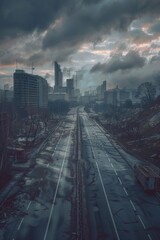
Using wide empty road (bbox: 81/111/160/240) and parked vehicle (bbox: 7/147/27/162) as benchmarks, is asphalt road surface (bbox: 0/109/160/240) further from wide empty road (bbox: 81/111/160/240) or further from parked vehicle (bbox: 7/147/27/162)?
parked vehicle (bbox: 7/147/27/162)

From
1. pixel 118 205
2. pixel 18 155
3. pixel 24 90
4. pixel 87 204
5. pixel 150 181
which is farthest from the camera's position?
pixel 24 90

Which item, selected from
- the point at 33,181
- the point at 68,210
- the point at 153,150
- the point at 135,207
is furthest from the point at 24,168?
the point at 153,150

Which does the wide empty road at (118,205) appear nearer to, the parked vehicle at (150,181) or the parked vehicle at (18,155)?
the parked vehicle at (150,181)

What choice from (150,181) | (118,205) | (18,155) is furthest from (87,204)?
(18,155)

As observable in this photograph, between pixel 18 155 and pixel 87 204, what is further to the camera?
pixel 18 155

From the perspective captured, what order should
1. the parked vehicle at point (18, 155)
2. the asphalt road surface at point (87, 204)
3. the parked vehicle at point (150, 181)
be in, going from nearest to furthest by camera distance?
the asphalt road surface at point (87, 204), the parked vehicle at point (150, 181), the parked vehicle at point (18, 155)

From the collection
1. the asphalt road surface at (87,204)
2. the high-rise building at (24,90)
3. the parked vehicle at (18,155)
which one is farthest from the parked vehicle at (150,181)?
the high-rise building at (24,90)

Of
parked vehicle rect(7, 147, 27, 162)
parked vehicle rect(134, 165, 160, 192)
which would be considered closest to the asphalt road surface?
parked vehicle rect(134, 165, 160, 192)

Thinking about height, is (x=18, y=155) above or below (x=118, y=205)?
above

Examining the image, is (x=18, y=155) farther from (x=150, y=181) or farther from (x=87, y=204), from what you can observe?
(x=150, y=181)

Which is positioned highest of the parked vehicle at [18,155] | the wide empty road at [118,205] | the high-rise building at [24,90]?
the high-rise building at [24,90]

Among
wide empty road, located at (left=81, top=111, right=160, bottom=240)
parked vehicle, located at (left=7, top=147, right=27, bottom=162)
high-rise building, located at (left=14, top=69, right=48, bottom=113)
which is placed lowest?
wide empty road, located at (left=81, top=111, right=160, bottom=240)
